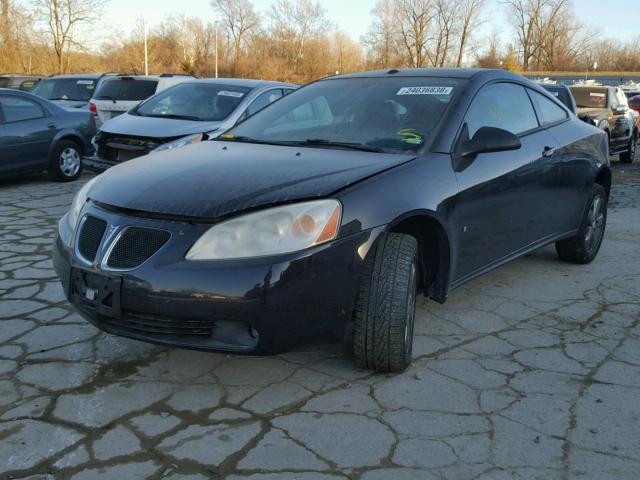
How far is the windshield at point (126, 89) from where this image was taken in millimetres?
11242

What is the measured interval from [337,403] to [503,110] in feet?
7.41

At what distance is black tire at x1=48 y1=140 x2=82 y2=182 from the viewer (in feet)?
30.5

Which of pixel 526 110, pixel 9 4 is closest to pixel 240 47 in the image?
pixel 9 4

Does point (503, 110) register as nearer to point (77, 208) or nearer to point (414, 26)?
point (77, 208)

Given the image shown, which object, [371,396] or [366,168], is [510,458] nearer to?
[371,396]

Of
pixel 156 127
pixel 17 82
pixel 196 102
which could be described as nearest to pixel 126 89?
pixel 196 102

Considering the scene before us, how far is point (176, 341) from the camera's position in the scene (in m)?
2.81

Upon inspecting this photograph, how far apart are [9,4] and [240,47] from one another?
156 ft

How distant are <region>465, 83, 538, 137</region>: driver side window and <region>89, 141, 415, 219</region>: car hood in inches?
28.9

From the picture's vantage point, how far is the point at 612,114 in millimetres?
12844

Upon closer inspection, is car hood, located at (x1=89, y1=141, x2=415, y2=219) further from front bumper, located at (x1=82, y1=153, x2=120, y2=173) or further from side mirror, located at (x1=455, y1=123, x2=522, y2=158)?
front bumper, located at (x1=82, y1=153, x2=120, y2=173)

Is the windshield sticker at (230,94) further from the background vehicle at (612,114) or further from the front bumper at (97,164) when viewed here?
the background vehicle at (612,114)

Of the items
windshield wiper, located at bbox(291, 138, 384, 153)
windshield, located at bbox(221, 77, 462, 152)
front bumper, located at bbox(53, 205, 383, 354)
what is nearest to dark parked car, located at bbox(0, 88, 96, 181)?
windshield, located at bbox(221, 77, 462, 152)

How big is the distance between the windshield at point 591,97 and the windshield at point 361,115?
1049 centimetres
